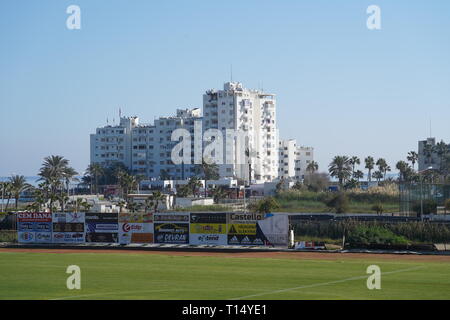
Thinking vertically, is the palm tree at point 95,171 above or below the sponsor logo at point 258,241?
above

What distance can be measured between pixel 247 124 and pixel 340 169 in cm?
2866

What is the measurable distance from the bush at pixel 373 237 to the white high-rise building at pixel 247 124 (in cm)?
11373

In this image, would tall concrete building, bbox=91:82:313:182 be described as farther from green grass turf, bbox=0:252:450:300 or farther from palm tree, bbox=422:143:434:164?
green grass turf, bbox=0:252:450:300

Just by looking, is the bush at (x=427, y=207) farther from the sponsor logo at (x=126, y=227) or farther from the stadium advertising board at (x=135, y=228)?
the sponsor logo at (x=126, y=227)

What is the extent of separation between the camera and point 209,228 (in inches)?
2315

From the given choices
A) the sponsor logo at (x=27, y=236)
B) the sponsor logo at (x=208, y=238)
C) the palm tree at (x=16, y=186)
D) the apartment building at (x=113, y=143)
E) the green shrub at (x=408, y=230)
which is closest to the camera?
the green shrub at (x=408, y=230)

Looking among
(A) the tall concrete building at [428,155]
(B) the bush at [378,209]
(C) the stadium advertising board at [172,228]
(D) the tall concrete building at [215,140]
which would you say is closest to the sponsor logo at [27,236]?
(C) the stadium advertising board at [172,228]

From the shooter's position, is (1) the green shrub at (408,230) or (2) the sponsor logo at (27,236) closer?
(1) the green shrub at (408,230)

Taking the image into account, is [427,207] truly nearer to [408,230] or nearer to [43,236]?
[408,230]

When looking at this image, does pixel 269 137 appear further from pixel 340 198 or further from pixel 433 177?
pixel 340 198

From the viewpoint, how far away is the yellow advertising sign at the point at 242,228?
57531 mm

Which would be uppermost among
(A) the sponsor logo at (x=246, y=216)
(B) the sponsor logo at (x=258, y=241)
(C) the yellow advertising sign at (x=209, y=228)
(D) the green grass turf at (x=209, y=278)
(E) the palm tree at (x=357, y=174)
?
(E) the palm tree at (x=357, y=174)

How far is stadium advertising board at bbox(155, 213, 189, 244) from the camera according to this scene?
5944 centimetres
